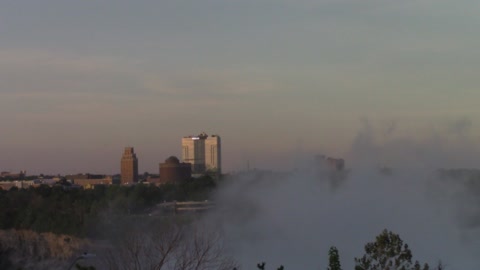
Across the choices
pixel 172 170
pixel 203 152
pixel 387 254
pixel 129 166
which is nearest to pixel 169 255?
pixel 387 254

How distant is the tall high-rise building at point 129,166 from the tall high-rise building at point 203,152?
1135 cm

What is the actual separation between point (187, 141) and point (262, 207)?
264 feet

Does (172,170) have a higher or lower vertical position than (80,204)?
higher

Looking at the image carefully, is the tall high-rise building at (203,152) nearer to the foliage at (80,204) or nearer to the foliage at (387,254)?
the foliage at (80,204)

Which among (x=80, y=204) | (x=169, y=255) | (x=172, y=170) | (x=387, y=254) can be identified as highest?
(x=172, y=170)

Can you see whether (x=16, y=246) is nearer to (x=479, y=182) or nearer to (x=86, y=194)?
(x=86, y=194)

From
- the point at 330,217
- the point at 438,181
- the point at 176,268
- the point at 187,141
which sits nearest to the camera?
the point at 176,268

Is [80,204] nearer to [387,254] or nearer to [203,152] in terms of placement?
[387,254]

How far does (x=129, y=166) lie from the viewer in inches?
4126

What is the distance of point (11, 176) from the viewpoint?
133m

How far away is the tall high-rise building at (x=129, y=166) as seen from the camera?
342 feet

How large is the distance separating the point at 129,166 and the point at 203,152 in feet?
49.0

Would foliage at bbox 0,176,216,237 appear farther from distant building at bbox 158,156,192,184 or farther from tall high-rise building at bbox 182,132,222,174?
tall high-rise building at bbox 182,132,222,174

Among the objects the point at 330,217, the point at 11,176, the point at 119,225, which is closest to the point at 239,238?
the point at 330,217
